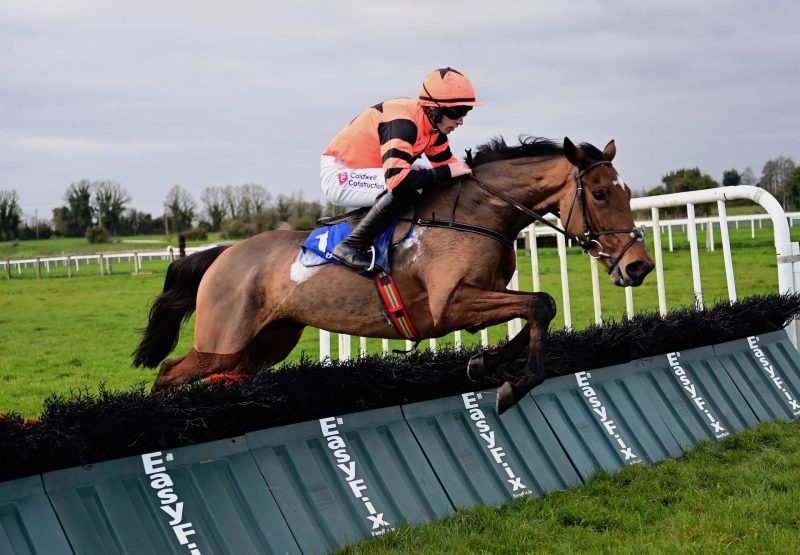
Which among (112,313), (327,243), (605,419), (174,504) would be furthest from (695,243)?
(112,313)

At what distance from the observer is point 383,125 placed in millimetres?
4684

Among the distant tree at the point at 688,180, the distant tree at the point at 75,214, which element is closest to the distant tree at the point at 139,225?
the distant tree at the point at 75,214

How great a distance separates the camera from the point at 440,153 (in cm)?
504

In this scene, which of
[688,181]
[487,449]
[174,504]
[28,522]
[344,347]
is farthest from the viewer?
[688,181]

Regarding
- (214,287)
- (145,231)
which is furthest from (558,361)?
(145,231)

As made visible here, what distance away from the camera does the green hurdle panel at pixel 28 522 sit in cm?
282

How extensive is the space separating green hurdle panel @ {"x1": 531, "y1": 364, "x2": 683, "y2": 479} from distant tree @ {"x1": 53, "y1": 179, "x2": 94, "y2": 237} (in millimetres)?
51079

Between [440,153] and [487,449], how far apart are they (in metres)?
1.78

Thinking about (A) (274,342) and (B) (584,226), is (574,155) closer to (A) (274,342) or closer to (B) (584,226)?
(B) (584,226)

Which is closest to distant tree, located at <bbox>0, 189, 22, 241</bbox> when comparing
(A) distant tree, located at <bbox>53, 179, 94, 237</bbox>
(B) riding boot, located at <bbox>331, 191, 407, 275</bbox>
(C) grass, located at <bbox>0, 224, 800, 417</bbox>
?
(A) distant tree, located at <bbox>53, 179, 94, 237</bbox>

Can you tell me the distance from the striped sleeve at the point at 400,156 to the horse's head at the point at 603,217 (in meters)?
0.79

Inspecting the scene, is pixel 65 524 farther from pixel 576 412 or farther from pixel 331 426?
pixel 576 412

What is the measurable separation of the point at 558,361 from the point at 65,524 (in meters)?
3.00

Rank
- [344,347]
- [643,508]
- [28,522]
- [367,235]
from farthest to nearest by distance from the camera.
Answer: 1. [344,347]
2. [367,235]
3. [643,508]
4. [28,522]
